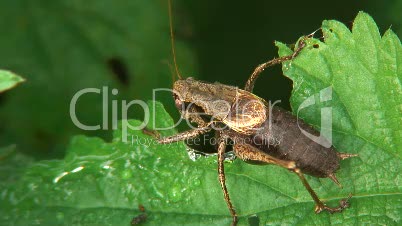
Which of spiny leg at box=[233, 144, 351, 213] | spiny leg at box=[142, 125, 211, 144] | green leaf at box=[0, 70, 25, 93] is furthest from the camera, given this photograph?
spiny leg at box=[142, 125, 211, 144]

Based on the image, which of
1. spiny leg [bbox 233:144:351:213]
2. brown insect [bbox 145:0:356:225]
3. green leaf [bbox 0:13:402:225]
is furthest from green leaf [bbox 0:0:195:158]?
spiny leg [bbox 233:144:351:213]

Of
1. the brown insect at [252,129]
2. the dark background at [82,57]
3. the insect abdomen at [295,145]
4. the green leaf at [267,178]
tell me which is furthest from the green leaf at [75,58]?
the insect abdomen at [295,145]

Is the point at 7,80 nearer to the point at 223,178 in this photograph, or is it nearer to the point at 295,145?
the point at 223,178

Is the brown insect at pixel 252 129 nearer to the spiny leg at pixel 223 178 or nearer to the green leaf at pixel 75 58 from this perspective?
the spiny leg at pixel 223 178

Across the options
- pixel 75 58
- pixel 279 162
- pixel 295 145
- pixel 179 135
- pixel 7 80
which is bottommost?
pixel 279 162

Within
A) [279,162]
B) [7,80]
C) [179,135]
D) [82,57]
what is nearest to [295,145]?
[279,162]

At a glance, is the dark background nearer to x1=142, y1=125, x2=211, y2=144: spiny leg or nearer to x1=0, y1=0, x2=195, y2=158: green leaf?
x1=0, y1=0, x2=195, y2=158: green leaf

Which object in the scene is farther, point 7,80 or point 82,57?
point 82,57
